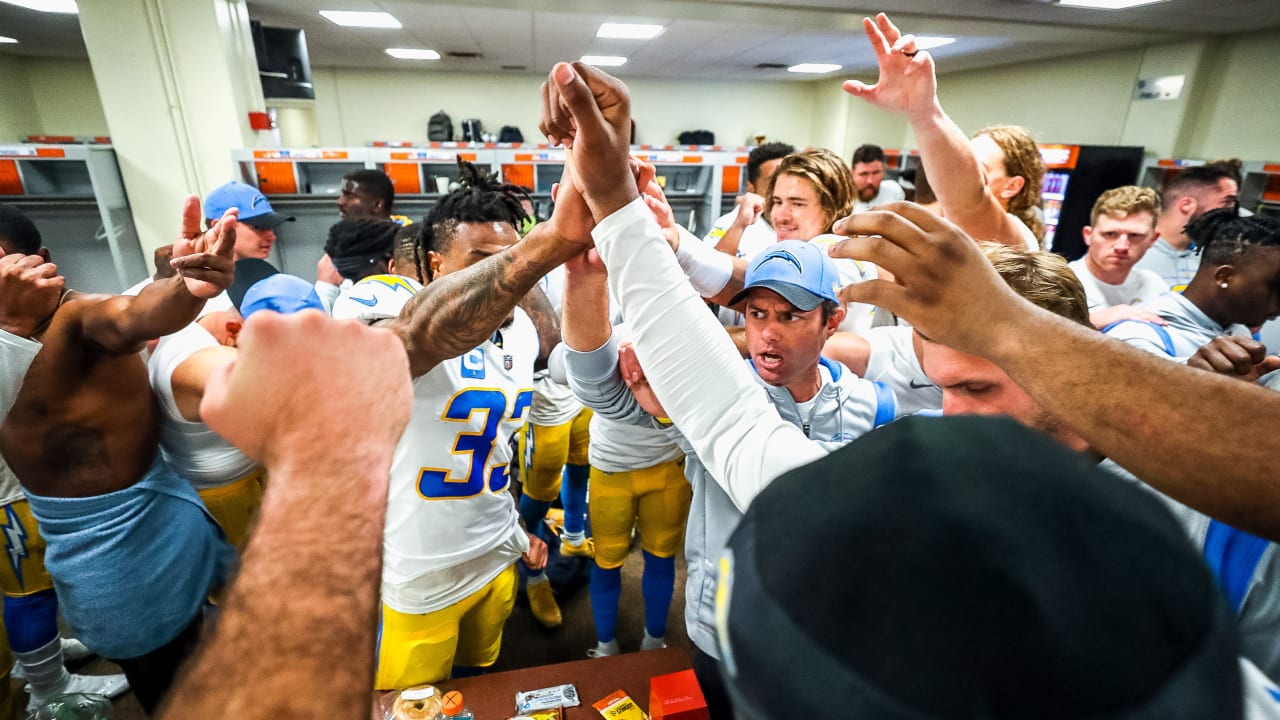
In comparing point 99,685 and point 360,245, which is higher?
point 360,245

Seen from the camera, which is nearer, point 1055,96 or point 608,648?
point 608,648

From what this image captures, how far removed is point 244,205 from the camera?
3156 millimetres

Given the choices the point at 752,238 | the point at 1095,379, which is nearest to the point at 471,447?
the point at 1095,379

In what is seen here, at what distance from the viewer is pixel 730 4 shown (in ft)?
23.2

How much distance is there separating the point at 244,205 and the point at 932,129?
3.40 metres

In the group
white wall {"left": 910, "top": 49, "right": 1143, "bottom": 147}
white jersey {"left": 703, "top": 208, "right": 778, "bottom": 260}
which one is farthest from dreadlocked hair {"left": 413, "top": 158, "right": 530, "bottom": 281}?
white wall {"left": 910, "top": 49, "right": 1143, "bottom": 147}

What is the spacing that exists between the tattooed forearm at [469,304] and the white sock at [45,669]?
2192 mm

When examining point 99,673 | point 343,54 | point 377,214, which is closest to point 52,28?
point 343,54

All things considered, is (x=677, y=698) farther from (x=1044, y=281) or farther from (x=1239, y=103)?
(x=1239, y=103)

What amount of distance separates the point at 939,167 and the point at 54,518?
274cm

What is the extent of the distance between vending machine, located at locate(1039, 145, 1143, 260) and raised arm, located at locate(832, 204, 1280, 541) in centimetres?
804

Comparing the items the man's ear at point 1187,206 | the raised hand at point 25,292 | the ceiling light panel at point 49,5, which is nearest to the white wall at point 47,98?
the ceiling light panel at point 49,5

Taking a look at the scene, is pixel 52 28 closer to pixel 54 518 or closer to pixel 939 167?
pixel 54 518

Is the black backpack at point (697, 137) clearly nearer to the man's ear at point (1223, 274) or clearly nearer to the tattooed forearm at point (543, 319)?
the tattooed forearm at point (543, 319)
